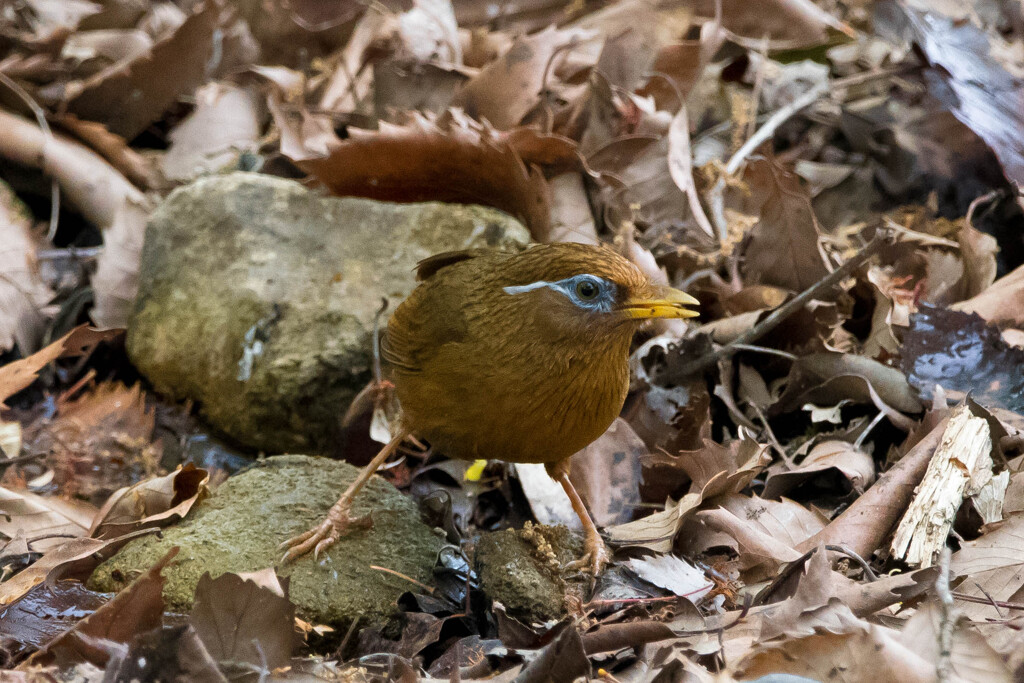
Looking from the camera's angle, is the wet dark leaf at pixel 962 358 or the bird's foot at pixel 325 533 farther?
the wet dark leaf at pixel 962 358

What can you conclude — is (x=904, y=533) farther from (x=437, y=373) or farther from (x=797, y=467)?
(x=437, y=373)

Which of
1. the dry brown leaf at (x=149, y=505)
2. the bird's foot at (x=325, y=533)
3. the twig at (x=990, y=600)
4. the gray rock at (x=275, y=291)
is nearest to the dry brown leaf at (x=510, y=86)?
the gray rock at (x=275, y=291)

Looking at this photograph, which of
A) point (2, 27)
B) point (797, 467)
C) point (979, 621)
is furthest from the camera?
point (2, 27)

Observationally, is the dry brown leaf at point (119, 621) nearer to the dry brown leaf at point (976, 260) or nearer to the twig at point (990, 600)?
the twig at point (990, 600)

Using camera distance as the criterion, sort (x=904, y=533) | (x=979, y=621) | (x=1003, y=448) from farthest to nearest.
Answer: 1. (x=1003, y=448)
2. (x=904, y=533)
3. (x=979, y=621)

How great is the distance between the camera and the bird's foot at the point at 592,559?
3453mm

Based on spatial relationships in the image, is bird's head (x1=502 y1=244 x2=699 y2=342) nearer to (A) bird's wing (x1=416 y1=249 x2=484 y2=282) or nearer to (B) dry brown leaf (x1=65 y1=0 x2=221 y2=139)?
(A) bird's wing (x1=416 y1=249 x2=484 y2=282)

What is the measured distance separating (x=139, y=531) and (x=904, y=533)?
9.07ft

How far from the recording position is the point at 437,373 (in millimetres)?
3498

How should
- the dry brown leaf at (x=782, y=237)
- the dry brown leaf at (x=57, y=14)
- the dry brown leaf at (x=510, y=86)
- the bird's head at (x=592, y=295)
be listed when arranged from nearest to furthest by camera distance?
the bird's head at (x=592, y=295)
the dry brown leaf at (x=782, y=237)
the dry brown leaf at (x=510, y=86)
the dry brown leaf at (x=57, y=14)

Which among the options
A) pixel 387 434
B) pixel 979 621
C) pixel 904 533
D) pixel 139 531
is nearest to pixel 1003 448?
pixel 904 533

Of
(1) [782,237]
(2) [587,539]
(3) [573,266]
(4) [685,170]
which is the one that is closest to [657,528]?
(2) [587,539]

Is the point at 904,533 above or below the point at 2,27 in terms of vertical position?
below

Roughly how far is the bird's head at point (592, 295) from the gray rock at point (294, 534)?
1101mm
